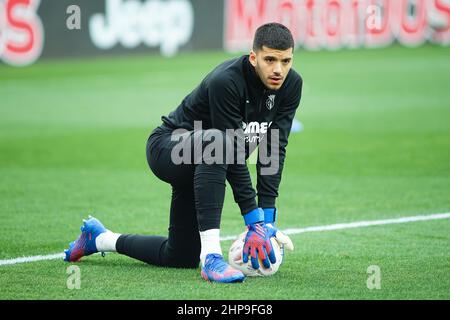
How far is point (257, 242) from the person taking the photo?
616 cm

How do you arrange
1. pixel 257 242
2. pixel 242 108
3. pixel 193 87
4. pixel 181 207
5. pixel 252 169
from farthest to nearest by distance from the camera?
pixel 193 87, pixel 252 169, pixel 181 207, pixel 242 108, pixel 257 242

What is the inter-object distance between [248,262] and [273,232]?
0.84 ft

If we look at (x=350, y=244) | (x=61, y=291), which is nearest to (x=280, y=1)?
(x=350, y=244)

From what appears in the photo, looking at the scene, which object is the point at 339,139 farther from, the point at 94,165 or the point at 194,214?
the point at 194,214

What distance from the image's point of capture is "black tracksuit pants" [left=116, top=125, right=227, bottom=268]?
611 centimetres

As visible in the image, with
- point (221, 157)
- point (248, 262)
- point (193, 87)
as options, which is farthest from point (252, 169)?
point (193, 87)

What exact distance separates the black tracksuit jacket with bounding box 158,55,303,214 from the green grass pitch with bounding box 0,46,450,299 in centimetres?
61

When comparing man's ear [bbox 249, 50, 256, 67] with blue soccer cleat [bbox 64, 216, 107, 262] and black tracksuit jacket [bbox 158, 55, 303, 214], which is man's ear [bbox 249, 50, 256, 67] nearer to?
black tracksuit jacket [bbox 158, 55, 303, 214]

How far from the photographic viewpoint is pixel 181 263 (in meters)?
6.70

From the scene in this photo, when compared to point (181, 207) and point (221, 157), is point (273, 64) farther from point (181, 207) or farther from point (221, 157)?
point (181, 207)

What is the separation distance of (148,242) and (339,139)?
8126mm

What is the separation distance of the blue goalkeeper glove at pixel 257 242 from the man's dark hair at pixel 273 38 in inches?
41.4

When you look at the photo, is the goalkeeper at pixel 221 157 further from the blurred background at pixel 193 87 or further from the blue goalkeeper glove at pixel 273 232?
the blurred background at pixel 193 87

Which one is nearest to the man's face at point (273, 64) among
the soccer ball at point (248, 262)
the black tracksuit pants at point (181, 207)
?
the black tracksuit pants at point (181, 207)
